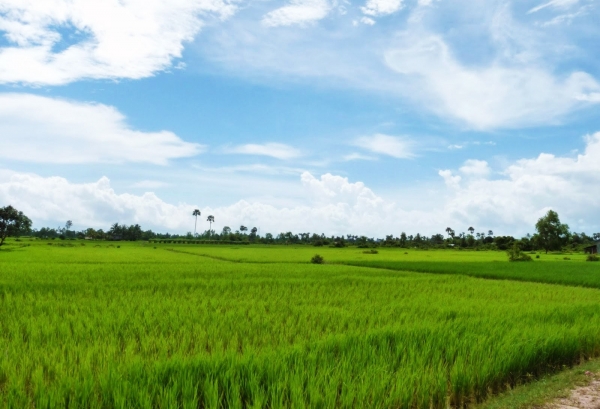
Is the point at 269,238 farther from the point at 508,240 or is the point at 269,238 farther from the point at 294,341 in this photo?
the point at 294,341

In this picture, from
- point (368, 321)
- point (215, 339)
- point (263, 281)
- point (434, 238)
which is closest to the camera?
point (215, 339)

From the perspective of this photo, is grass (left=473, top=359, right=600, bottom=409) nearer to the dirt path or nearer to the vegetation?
the dirt path

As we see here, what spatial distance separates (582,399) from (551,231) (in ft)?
293

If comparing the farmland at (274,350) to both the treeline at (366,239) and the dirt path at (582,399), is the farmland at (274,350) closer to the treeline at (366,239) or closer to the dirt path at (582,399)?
the dirt path at (582,399)

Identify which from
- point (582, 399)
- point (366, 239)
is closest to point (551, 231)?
point (366, 239)

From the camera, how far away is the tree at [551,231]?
3179 inches

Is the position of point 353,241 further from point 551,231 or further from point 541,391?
point 541,391

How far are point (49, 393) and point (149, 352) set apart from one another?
1.56 meters

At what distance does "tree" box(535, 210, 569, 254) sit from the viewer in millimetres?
80750

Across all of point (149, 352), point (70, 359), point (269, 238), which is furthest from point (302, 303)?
point (269, 238)

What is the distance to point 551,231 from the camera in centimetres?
8094

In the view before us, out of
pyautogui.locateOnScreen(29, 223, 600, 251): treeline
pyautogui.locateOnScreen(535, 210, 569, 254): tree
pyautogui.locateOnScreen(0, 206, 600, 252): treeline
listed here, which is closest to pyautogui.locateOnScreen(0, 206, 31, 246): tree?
pyautogui.locateOnScreen(0, 206, 600, 252): treeline

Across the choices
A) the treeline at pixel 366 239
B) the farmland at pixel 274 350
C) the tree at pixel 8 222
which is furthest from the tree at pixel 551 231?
the tree at pixel 8 222

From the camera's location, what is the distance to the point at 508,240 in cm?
8788
